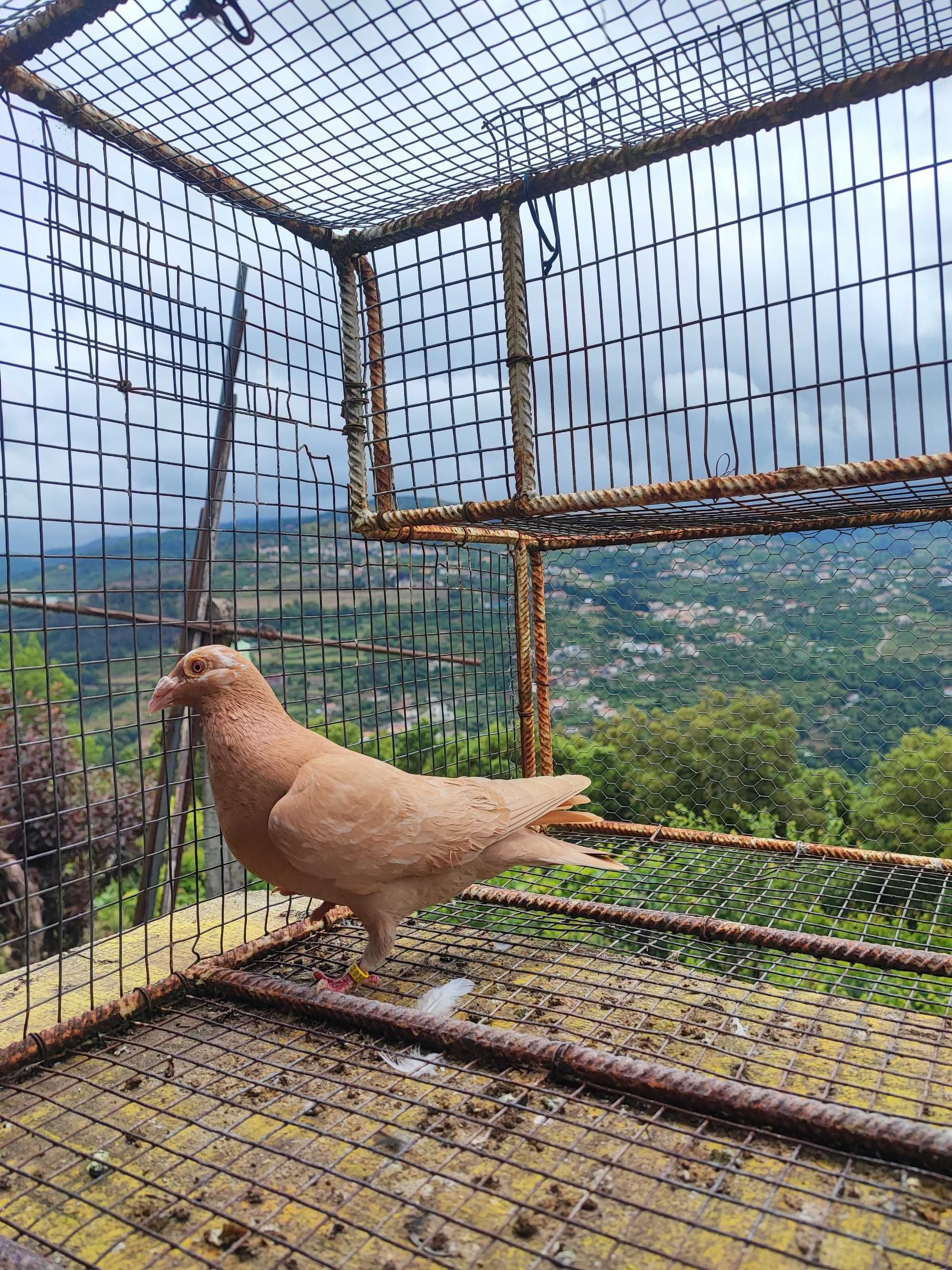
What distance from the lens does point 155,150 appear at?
70.1 inches

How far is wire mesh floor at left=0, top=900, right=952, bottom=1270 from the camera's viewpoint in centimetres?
98

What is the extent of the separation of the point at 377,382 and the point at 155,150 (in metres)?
0.79

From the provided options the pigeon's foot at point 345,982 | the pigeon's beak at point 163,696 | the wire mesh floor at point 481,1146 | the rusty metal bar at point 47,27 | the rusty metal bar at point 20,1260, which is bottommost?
the wire mesh floor at point 481,1146

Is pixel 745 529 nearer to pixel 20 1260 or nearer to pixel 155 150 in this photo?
pixel 155 150

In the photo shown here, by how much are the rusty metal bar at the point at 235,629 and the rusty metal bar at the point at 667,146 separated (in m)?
0.87

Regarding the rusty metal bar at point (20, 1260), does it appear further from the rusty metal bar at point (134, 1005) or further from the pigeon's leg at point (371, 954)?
the pigeon's leg at point (371, 954)

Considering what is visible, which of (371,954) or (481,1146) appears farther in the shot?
(371,954)

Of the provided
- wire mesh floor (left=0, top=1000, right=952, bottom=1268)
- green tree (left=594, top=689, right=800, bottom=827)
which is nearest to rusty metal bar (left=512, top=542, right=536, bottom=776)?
green tree (left=594, top=689, right=800, bottom=827)

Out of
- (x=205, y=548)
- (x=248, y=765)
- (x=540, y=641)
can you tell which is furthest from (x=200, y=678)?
(x=540, y=641)

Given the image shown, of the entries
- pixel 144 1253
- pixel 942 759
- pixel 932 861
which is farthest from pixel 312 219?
pixel 942 759

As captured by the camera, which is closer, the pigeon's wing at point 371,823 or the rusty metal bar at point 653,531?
the pigeon's wing at point 371,823

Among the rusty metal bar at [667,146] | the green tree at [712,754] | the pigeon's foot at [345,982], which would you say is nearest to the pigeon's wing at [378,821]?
the pigeon's foot at [345,982]

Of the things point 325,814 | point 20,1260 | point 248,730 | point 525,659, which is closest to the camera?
point 20,1260

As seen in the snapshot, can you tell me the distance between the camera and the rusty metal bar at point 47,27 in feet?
4.26
